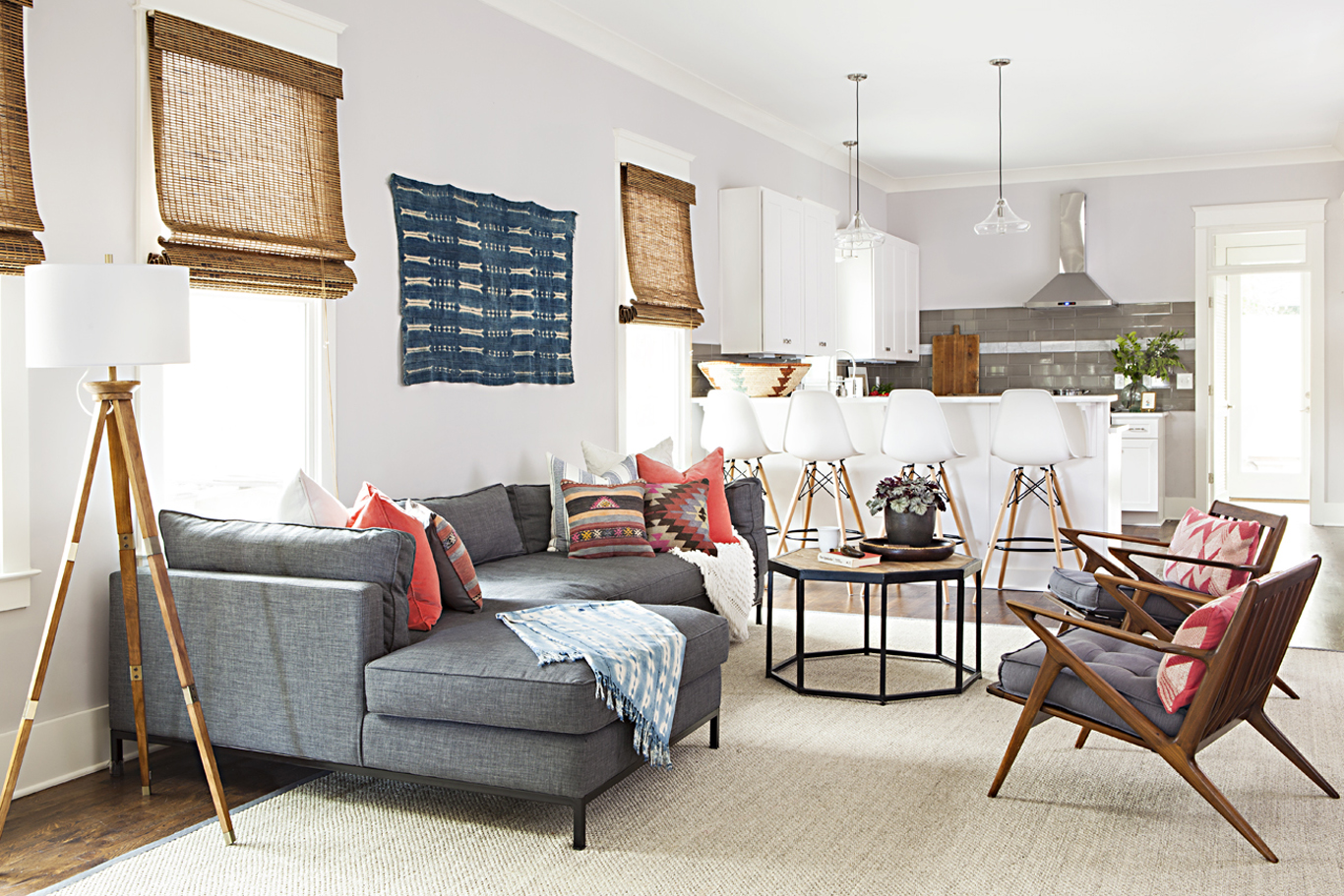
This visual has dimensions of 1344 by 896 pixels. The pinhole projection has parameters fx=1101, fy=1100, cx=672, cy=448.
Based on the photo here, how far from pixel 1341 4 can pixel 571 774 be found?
5.21m

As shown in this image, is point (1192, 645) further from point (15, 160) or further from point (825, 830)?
point (15, 160)

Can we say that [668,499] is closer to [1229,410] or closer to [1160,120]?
[1160,120]

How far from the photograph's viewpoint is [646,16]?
5336 mm

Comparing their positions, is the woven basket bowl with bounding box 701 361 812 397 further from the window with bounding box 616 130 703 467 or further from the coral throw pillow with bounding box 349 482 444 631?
the coral throw pillow with bounding box 349 482 444 631

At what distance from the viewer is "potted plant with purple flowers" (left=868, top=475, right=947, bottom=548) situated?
4215 millimetres

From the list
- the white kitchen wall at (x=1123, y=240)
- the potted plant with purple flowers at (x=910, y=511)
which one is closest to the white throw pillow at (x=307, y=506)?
the potted plant with purple flowers at (x=910, y=511)

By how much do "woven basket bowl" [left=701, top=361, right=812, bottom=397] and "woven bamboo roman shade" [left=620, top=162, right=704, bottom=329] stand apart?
38 centimetres

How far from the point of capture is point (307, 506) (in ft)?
11.0

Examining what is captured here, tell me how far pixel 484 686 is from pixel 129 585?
3.62ft

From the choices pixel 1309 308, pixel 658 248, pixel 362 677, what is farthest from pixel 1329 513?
pixel 362 677

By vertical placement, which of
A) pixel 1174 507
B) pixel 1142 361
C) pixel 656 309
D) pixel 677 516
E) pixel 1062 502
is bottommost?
pixel 1174 507

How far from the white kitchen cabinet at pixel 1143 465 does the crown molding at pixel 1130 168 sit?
79.7 inches

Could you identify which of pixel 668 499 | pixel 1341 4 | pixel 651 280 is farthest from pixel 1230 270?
pixel 668 499

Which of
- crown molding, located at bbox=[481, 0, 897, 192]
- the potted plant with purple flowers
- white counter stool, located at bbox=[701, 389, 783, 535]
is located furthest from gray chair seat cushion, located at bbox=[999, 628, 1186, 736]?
crown molding, located at bbox=[481, 0, 897, 192]
